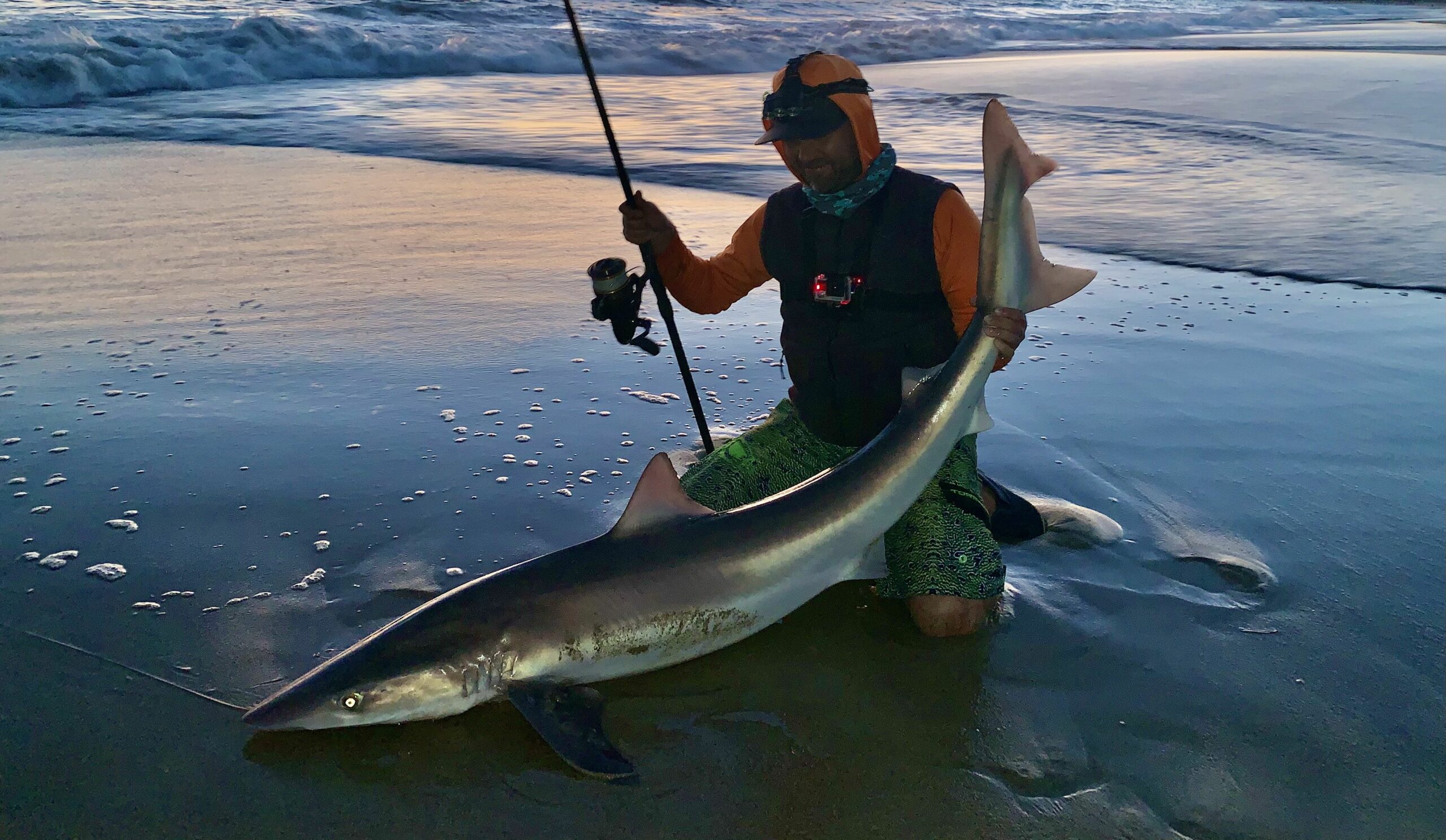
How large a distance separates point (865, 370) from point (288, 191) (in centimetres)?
725

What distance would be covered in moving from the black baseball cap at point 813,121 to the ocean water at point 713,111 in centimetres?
520

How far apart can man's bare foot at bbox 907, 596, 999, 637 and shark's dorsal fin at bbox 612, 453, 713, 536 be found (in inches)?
37.0

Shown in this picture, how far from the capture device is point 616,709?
9.47ft

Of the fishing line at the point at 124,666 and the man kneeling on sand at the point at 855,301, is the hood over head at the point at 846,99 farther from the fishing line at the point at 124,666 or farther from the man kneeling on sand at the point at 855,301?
the fishing line at the point at 124,666

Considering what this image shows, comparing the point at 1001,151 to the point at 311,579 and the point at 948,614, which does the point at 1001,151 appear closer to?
the point at 948,614

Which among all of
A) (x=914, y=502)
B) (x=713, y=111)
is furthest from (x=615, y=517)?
(x=713, y=111)

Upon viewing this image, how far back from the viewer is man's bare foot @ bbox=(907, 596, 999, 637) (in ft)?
10.7

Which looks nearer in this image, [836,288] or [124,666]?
[124,666]

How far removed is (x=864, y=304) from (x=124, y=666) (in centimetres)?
273

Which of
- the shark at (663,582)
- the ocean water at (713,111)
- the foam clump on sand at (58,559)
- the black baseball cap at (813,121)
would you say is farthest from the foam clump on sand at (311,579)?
the ocean water at (713,111)

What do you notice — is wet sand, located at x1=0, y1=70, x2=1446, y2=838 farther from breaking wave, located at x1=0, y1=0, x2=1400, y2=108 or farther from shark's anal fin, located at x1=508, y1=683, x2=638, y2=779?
breaking wave, located at x1=0, y1=0, x2=1400, y2=108

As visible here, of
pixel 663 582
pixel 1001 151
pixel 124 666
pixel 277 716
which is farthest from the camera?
pixel 1001 151

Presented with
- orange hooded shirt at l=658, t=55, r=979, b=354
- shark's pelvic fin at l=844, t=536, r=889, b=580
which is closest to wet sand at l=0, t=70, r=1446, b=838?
shark's pelvic fin at l=844, t=536, r=889, b=580

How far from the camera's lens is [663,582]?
2812 millimetres
